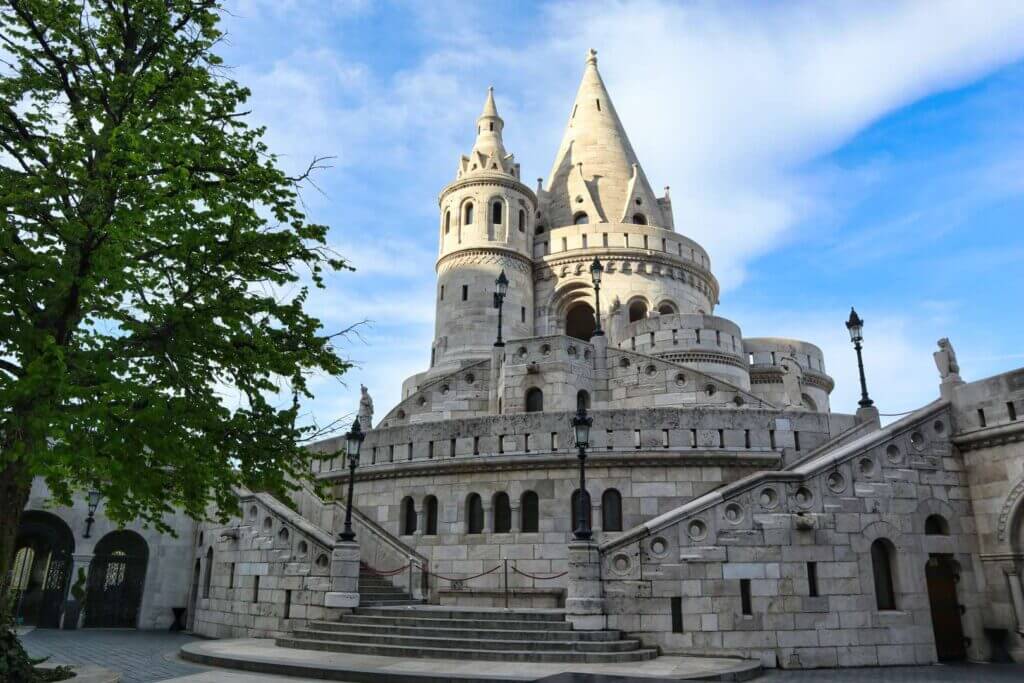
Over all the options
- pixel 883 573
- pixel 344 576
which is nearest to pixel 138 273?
pixel 344 576

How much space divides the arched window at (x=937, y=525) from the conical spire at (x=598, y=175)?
28837 mm

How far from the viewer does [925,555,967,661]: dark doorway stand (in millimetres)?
14469

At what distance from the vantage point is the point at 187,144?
33.4 ft

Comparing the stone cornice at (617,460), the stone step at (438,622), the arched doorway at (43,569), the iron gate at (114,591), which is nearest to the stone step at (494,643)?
the stone step at (438,622)

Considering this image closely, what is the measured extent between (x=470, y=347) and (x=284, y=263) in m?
24.6

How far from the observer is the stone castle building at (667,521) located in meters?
13.7

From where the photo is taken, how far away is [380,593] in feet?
56.2

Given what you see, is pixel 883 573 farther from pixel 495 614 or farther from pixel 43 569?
pixel 43 569

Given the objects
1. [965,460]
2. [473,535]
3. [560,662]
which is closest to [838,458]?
[965,460]

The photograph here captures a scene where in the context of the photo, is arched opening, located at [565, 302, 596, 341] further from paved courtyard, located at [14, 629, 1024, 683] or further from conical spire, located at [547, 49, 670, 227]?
paved courtyard, located at [14, 629, 1024, 683]

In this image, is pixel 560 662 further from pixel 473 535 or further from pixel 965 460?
pixel 965 460

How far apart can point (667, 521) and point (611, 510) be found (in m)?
3.99

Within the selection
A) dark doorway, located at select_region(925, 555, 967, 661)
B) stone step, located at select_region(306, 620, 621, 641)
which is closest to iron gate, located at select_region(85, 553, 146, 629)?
stone step, located at select_region(306, 620, 621, 641)

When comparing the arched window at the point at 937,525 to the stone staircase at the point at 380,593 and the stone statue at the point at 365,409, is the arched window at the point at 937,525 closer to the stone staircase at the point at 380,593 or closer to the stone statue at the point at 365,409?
the stone staircase at the point at 380,593
